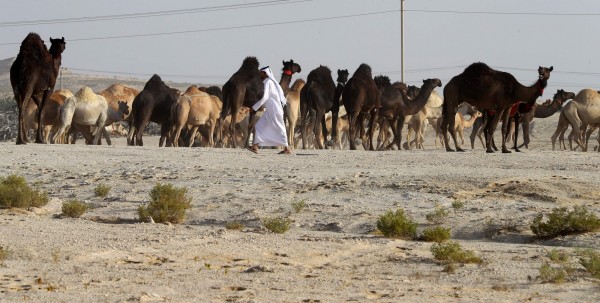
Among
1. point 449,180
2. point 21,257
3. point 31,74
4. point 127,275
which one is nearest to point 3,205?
point 21,257

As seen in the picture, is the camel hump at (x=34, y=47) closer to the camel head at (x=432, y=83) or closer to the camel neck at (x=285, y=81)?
the camel neck at (x=285, y=81)

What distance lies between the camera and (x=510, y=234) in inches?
473

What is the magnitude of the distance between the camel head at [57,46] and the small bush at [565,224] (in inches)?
530

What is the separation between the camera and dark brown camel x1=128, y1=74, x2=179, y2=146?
27.8 m

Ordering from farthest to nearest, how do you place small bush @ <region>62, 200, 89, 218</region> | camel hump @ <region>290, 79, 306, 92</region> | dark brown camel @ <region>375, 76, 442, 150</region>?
camel hump @ <region>290, 79, 306, 92</region>
dark brown camel @ <region>375, 76, 442, 150</region>
small bush @ <region>62, 200, 89, 218</region>

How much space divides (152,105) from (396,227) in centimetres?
1720

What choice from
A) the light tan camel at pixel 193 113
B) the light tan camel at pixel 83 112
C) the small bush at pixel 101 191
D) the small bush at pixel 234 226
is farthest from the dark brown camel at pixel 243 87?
the small bush at pixel 234 226

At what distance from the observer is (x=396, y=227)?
1154 cm

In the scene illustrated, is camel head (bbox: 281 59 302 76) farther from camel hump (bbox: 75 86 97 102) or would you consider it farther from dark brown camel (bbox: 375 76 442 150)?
camel hump (bbox: 75 86 97 102)

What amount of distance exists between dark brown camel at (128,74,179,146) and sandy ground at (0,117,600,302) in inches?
266

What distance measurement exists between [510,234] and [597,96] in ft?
81.4

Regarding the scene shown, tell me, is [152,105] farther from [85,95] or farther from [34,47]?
[34,47]

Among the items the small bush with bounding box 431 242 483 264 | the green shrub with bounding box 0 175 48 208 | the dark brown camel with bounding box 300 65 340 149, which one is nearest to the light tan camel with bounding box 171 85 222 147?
the dark brown camel with bounding box 300 65 340 149

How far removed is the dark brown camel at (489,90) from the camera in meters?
23.9
